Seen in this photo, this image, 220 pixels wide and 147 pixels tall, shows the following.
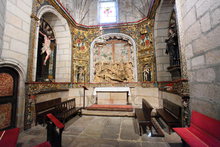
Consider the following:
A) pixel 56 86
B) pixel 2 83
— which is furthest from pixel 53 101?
pixel 2 83

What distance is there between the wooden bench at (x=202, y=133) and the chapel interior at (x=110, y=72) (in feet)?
0.04

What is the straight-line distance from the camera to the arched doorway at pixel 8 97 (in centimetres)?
291

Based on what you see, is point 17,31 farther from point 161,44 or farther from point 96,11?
point 96,11

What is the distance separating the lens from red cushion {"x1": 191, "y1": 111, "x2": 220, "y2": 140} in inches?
54.0

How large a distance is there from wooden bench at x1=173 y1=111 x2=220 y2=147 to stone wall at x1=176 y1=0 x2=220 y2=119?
0.21 meters

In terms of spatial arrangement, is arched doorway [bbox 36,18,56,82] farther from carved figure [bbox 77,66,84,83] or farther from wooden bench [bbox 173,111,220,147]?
wooden bench [bbox 173,111,220,147]

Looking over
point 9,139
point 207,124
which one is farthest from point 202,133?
point 9,139

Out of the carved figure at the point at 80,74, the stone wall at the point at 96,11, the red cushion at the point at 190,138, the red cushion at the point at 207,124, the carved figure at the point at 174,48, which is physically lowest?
the red cushion at the point at 190,138

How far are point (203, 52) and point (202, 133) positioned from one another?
1373 millimetres

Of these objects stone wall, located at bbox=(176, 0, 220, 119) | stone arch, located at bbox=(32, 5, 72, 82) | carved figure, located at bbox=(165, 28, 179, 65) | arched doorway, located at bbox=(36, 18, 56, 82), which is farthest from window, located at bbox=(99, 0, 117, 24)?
stone wall, located at bbox=(176, 0, 220, 119)

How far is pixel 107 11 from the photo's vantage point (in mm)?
9016

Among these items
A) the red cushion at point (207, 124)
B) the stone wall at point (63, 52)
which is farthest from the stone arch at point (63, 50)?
the red cushion at point (207, 124)

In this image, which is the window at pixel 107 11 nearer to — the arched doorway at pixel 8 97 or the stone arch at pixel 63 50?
the stone arch at pixel 63 50

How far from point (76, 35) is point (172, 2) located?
5973mm
